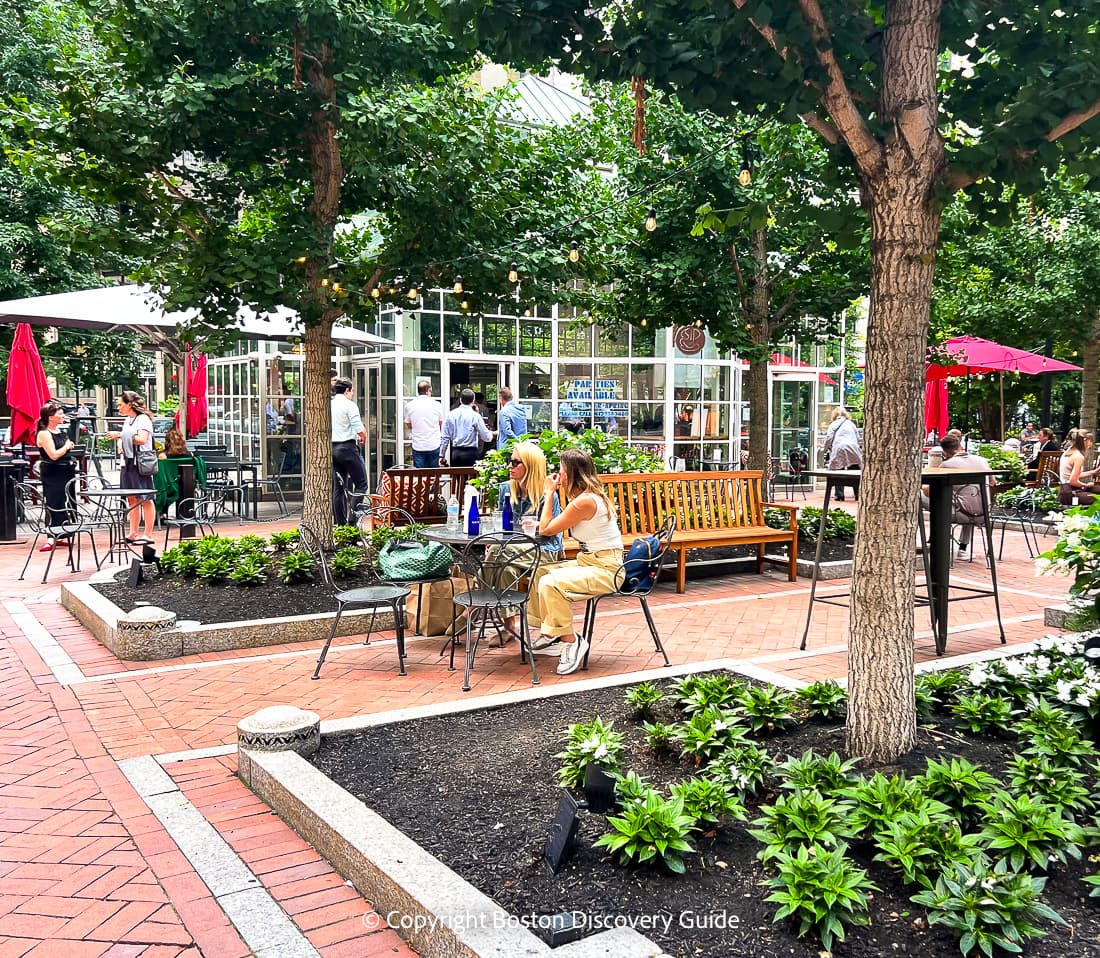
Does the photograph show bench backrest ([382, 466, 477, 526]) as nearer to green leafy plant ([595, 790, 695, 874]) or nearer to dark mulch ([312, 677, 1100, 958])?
dark mulch ([312, 677, 1100, 958])

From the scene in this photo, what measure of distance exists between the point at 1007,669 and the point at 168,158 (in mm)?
6816

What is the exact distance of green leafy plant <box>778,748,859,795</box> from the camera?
3.14 metres

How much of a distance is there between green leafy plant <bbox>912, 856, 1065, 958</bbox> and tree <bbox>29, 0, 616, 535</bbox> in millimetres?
5973

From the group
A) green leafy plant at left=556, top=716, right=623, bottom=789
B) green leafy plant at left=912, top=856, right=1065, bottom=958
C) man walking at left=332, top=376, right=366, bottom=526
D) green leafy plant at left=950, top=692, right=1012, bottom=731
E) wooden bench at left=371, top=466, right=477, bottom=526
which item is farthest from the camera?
man walking at left=332, top=376, right=366, bottom=526

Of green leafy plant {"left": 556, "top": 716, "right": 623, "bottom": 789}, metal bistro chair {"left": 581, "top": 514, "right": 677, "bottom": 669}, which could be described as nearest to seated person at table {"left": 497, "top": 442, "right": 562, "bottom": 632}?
metal bistro chair {"left": 581, "top": 514, "right": 677, "bottom": 669}

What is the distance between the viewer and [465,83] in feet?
26.9

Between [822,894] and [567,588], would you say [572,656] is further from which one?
[822,894]

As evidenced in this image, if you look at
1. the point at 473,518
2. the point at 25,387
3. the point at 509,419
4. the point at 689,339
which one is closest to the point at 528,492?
the point at 473,518

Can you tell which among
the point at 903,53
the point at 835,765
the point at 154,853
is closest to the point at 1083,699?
the point at 835,765

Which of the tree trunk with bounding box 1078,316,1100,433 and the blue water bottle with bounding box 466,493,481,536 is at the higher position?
the tree trunk with bounding box 1078,316,1100,433

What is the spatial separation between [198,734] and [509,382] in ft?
40.7

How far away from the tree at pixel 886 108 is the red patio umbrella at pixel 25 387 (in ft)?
30.8

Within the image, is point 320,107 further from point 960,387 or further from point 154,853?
point 960,387

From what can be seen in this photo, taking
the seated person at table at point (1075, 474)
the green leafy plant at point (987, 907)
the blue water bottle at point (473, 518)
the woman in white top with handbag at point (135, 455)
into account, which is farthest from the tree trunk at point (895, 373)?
the woman in white top with handbag at point (135, 455)
